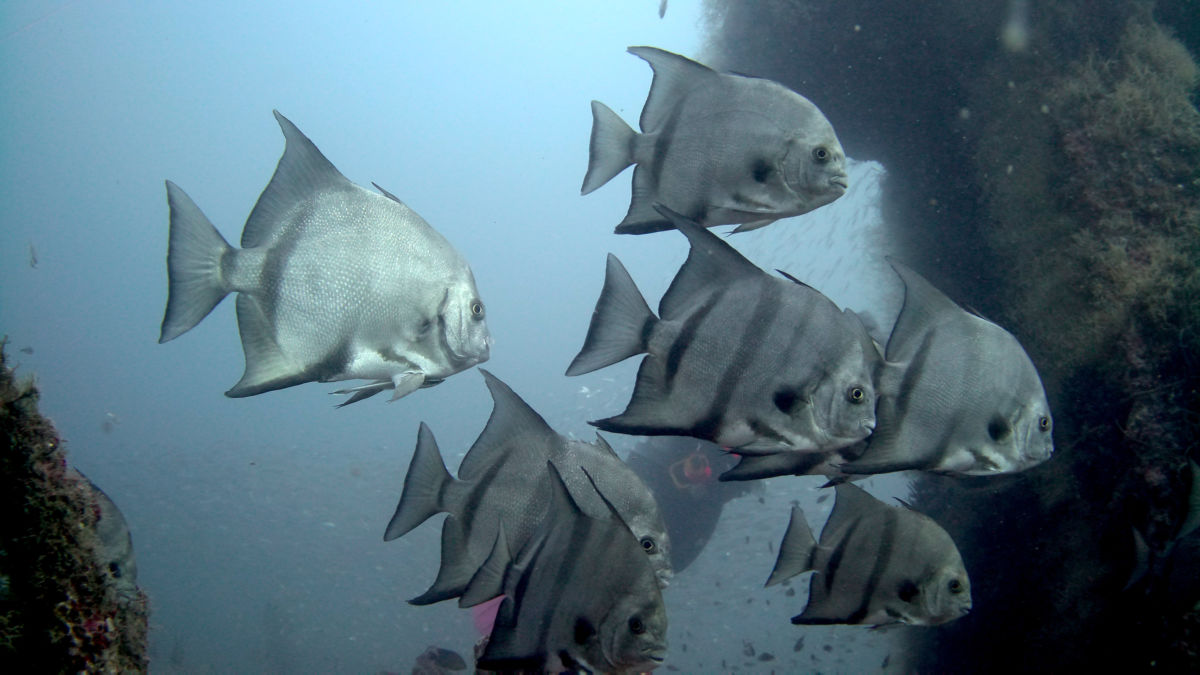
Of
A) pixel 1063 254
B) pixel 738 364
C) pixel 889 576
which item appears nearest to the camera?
pixel 738 364

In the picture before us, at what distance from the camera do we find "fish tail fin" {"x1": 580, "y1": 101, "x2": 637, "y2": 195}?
8.66ft

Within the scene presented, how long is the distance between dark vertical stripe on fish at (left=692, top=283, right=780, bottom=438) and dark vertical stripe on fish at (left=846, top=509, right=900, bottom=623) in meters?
1.54

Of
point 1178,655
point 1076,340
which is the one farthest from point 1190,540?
point 1076,340

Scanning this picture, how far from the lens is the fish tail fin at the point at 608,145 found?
2.64m

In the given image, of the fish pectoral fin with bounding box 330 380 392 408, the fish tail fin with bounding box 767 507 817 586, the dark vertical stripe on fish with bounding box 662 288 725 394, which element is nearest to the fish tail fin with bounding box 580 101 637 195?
the dark vertical stripe on fish with bounding box 662 288 725 394

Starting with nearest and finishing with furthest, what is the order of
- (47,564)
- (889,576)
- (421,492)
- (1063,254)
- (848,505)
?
(47,564) < (421,492) < (889,576) < (848,505) < (1063,254)

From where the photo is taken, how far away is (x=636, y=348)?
216cm

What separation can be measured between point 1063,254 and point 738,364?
5.96m

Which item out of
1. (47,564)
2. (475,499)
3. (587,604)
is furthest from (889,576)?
(47,564)

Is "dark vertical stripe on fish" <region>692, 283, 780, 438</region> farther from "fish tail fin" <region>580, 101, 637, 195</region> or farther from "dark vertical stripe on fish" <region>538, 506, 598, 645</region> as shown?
"fish tail fin" <region>580, 101, 637, 195</region>

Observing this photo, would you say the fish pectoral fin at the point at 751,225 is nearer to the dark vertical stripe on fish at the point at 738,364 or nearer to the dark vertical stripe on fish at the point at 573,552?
the dark vertical stripe on fish at the point at 738,364

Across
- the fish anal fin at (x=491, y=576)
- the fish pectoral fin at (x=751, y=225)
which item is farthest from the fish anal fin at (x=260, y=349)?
the fish pectoral fin at (x=751, y=225)

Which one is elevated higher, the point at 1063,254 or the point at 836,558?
the point at 1063,254

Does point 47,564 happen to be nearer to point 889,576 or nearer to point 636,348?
point 636,348
